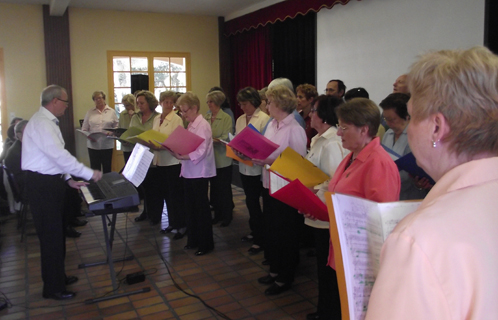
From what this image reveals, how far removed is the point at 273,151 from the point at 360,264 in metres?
2.25

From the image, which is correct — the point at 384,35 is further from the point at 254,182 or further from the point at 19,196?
the point at 19,196

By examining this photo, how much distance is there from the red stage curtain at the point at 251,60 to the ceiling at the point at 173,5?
0.52m

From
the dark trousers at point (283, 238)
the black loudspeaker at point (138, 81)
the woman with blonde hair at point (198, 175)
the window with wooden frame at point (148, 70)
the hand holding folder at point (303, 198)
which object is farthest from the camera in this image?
the window with wooden frame at point (148, 70)

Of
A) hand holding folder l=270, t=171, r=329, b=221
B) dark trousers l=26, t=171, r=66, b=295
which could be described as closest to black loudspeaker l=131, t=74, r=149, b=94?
dark trousers l=26, t=171, r=66, b=295

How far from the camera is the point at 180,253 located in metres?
4.21

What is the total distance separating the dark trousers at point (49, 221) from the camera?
3.06 meters

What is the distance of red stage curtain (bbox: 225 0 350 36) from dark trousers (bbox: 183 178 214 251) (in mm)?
3504

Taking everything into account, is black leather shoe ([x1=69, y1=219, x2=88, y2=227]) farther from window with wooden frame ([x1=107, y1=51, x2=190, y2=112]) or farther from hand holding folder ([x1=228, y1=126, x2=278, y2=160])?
window with wooden frame ([x1=107, y1=51, x2=190, y2=112])

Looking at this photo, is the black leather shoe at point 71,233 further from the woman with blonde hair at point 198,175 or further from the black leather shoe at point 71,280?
the woman with blonde hair at point 198,175

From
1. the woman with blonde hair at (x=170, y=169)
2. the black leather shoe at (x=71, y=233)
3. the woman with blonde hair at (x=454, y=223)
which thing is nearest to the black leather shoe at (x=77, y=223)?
the black leather shoe at (x=71, y=233)

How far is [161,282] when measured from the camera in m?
3.56

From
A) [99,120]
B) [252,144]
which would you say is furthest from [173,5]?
[252,144]

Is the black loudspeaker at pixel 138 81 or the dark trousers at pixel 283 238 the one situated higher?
the black loudspeaker at pixel 138 81

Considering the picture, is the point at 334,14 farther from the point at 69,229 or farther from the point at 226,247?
the point at 69,229
